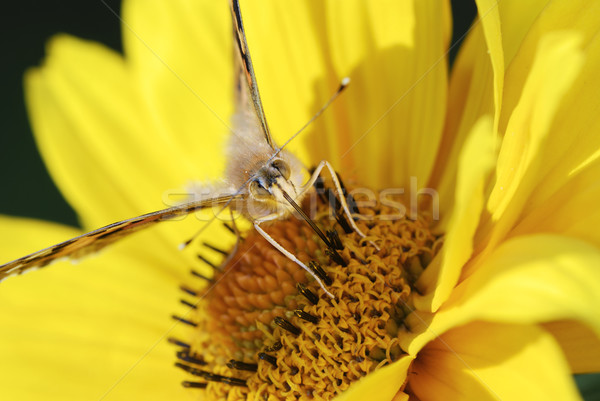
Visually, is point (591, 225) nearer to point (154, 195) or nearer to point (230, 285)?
point (230, 285)

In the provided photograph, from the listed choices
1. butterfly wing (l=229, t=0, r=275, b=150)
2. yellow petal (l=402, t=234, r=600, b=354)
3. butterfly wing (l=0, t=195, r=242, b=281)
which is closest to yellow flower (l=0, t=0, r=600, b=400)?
yellow petal (l=402, t=234, r=600, b=354)

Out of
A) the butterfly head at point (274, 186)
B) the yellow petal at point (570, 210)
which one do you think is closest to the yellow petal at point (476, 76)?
the yellow petal at point (570, 210)

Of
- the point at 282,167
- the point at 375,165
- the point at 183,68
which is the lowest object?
the point at 282,167

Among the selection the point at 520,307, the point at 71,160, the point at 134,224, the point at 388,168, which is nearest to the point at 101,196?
the point at 71,160

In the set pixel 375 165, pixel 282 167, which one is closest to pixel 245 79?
pixel 282 167

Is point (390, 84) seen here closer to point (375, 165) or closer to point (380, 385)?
point (375, 165)
